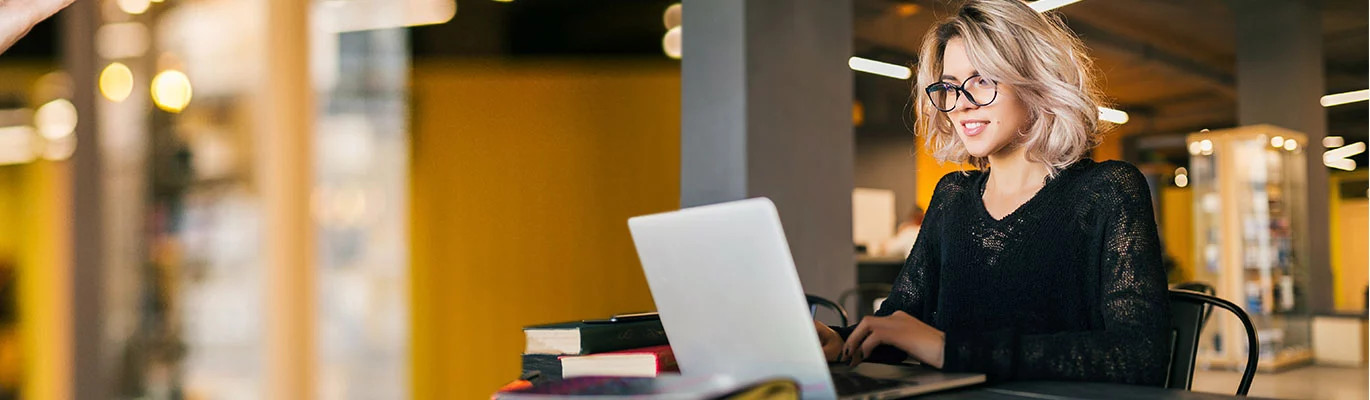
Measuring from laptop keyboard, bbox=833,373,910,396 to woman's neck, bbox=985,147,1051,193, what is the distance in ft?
1.79

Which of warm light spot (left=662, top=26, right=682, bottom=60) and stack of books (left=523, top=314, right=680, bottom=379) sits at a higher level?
warm light spot (left=662, top=26, right=682, bottom=60)

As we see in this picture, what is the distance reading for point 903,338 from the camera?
3.87ft

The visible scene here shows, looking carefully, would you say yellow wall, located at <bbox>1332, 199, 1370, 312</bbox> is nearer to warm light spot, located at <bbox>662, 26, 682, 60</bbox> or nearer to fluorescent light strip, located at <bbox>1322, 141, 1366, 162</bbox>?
fluorescent light strip, located at <bbox>1322, 141, 1366, 162</bbox>

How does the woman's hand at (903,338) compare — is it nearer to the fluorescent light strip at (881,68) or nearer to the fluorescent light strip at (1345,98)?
the fluorescent light strip at (881,68)

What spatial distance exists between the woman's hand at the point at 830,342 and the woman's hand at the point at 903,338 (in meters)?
0.04

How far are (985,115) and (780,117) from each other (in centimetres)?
198

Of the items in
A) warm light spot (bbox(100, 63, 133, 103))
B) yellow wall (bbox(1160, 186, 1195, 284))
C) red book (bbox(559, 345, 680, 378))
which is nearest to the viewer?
red book (bbox(559, 345, 680, 378))

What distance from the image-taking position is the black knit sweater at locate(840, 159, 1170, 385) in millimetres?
1188

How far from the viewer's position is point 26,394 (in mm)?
4258

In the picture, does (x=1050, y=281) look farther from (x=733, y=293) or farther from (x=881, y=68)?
(x=881, y=68)

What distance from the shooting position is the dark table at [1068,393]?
3.25 ft

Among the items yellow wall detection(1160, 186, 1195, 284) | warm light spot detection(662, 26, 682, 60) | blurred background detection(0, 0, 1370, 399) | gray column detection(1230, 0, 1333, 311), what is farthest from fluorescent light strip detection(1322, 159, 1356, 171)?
warm light spot detection(662, 26, 682, 60)

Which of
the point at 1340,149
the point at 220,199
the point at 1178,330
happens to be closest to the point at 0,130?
the point at 220,199

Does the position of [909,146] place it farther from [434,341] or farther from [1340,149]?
[434,341]
